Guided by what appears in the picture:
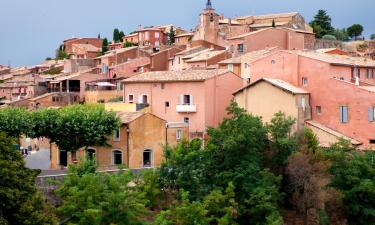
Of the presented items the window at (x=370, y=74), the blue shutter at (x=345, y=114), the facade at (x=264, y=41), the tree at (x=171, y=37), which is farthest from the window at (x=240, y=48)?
the tree at (x=171, y=37)

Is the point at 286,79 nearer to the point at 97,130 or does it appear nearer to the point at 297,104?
the point at 297,104

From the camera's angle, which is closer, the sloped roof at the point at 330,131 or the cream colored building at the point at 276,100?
Result: the sloped roof at the point at 330,131

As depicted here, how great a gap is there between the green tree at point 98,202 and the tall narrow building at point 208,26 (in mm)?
45101

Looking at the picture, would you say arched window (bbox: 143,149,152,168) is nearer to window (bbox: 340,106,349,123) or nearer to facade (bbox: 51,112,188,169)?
facade (bbox: 51,112,188,169)

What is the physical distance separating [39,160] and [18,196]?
19.6 meters

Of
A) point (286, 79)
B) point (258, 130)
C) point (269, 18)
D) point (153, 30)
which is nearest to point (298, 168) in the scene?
point (258, 130)

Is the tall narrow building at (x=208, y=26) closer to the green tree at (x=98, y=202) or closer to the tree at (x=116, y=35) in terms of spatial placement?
the tree at (x=116, y=35)

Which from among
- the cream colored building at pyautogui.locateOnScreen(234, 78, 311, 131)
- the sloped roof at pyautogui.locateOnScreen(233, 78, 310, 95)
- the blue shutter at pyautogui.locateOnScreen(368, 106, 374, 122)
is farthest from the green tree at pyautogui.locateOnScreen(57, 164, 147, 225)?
the blue shutter at pyautogui.locateOnScreen(368, 106, 374, 122)

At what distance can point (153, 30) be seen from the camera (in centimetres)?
9144

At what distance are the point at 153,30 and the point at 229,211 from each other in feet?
210

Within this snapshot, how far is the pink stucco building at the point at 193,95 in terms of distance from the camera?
4450cm

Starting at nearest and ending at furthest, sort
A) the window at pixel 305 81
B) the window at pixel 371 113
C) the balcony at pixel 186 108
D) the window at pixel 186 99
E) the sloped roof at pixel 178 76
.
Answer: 1. the window at pixel 371 113
2. the window at pixel 305 81
3. the balcony at pixel 186 108
4. the sloped roof at pixel 178 76
5. the window at pixel 186 99

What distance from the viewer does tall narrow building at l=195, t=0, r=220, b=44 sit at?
71.1 meters

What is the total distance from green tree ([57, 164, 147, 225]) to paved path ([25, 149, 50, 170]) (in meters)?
13.4
